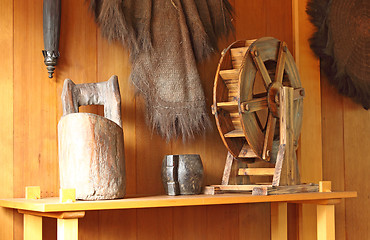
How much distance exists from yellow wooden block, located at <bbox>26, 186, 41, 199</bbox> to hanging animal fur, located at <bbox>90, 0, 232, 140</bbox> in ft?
1.42

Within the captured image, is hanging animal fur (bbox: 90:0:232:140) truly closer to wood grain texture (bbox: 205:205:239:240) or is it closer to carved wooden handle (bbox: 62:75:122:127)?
carved wooden handle (bbox: 62:75:122:127)

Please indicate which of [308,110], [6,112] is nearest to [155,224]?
[6,112]

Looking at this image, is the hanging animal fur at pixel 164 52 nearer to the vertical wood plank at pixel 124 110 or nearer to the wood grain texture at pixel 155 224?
the vertical wood plank at pixel 124 110

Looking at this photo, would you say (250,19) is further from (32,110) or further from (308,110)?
(32,110)

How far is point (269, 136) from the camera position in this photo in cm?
178

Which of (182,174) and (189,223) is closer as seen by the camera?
(182,174)

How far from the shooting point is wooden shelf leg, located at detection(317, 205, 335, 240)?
1805mm

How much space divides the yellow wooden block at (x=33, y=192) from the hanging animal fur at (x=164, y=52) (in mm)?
433

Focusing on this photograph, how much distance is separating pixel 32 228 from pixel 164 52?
0.69 meters

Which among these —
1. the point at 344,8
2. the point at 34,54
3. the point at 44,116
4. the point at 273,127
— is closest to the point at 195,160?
the point at 273,127

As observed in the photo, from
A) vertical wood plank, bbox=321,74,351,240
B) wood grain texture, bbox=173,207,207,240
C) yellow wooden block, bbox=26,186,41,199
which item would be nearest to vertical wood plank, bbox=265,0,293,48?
vertical wood plank, bbox=321,74,351,240

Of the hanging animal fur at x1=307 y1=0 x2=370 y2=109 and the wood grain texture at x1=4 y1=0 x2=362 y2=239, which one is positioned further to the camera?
the hanging animal fur at x1=307 y1=0 x2=370 y2=109

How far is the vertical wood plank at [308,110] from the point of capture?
216cm

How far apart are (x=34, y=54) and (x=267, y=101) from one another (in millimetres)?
744
